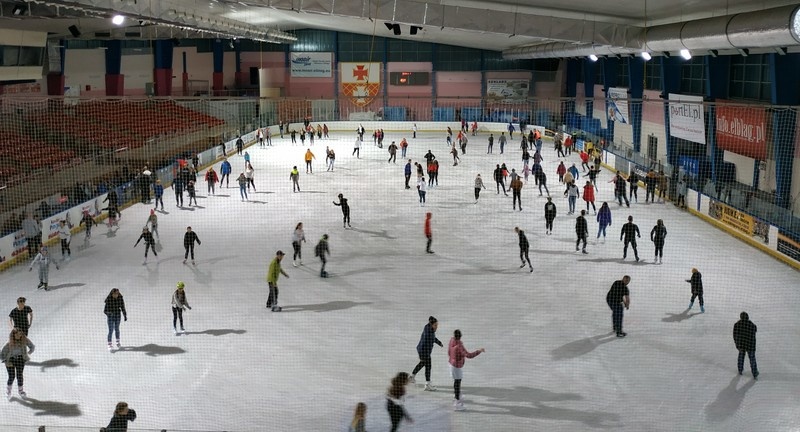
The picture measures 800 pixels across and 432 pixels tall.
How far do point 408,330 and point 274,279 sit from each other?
273cm

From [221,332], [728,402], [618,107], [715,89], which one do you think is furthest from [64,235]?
[618,107]

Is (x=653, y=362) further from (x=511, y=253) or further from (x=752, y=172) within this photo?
(x=752, y=172)

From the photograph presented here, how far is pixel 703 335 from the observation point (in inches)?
522

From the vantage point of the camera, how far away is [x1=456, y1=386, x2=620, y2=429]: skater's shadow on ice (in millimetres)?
10062

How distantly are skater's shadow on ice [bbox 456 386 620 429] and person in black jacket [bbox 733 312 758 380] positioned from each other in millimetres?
2553

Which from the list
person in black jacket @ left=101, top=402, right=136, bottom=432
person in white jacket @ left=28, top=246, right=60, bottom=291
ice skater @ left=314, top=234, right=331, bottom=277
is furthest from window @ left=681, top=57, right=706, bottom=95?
person in black jacket @ left=101, top=402, right=136, bottom=432

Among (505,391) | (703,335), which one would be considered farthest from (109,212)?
(703,335)

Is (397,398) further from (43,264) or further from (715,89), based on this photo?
(715,89)

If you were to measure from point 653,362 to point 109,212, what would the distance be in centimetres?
1531

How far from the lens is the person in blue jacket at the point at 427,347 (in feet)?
35.3

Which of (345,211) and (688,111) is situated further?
(688,111)

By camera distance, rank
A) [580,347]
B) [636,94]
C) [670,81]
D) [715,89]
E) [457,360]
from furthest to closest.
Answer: [636,94] → [670,81] → [715,89] → [580,347] → [457,360]

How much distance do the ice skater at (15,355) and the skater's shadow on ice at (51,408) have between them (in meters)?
0.23

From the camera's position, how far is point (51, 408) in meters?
10.5
